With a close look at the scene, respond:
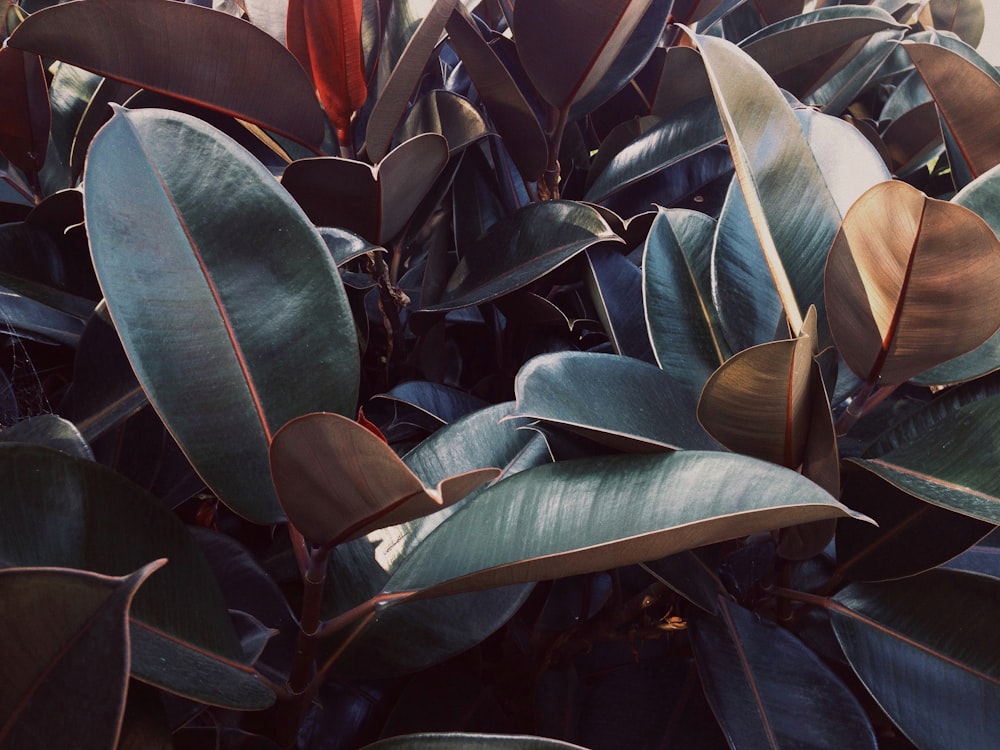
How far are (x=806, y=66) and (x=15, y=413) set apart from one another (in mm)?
945

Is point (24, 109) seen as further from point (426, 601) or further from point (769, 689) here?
point (769, 689)

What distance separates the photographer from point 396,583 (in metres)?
0.50

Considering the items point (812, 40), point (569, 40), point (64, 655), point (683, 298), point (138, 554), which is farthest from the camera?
point (812, 40)

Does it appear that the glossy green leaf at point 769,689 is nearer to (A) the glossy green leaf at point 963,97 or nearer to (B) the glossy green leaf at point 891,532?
(B) the glossy green leaf at point 891,532

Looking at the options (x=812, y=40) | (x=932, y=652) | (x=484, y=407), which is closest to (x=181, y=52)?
(x=484, y=407)

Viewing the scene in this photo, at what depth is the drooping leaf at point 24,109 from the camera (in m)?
0.76

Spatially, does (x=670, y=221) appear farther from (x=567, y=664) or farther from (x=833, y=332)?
(x=567, y=664)

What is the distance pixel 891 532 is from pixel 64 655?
538 millimetres

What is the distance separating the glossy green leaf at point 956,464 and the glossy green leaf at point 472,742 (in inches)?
10.2

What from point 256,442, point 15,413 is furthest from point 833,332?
point 15,413

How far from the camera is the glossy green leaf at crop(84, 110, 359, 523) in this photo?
0.48 metres

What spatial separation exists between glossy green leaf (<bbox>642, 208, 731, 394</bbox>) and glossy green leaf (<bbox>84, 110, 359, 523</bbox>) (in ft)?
0.78

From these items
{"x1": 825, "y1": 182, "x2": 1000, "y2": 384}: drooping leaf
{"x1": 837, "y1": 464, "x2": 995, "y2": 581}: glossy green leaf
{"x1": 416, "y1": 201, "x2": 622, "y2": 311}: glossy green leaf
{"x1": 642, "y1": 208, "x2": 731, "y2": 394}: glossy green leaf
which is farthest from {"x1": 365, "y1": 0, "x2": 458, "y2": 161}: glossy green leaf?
{"x1": 837, "y1": 464, "x2": 995, "y2": 581}: glossy green leaf

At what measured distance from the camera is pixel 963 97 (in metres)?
0.72
